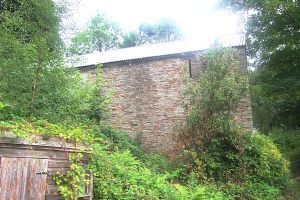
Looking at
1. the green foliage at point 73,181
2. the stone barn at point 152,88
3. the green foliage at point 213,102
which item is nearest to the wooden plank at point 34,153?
the green foliage at point 73,181

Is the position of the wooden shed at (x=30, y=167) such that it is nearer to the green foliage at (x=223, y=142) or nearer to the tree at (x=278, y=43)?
the green foliage at (x=223, y=142)

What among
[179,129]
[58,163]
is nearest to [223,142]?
[179,129]

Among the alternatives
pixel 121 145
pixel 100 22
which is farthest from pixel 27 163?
pixel 100 22

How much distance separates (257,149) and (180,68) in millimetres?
6961

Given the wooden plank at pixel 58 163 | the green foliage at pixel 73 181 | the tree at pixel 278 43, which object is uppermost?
the tree at pixel 278 43

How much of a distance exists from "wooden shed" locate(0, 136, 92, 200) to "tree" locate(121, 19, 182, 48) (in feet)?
117

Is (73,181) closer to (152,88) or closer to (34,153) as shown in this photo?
(34,153)

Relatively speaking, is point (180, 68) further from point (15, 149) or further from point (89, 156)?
point (15, 149)

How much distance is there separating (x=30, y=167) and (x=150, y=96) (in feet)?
43.1

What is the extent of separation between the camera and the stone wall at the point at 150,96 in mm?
18656

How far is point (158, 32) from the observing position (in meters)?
42.5

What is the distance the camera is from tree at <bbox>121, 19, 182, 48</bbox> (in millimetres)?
42106

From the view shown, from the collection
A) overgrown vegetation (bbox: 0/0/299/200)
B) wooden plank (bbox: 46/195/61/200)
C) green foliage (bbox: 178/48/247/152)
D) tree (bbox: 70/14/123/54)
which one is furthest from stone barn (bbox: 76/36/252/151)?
tree (bbox: 70/14/123/54)

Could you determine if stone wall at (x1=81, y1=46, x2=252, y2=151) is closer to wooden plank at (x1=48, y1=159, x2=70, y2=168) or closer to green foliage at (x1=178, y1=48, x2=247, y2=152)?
green foliage at (x1=178, y1=48, x2=247, y2=152)
